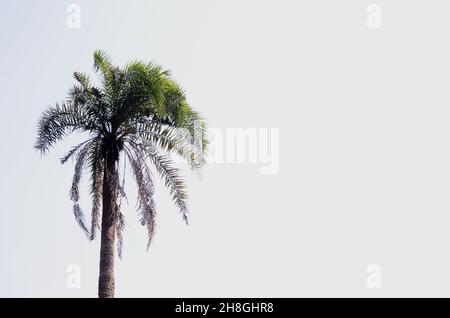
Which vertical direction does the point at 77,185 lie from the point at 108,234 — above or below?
above

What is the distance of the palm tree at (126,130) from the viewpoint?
21.2 meters

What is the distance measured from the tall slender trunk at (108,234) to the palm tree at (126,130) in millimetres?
34

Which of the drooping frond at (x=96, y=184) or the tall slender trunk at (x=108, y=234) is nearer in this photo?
the tall slender trunk at (x=108, y=234)

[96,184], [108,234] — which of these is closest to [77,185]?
[96,184]

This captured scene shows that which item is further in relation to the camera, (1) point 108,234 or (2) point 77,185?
(2) point 77,185

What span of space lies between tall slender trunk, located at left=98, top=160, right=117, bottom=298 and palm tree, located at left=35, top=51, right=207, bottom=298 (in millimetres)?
34

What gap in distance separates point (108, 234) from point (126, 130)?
3.54 meters

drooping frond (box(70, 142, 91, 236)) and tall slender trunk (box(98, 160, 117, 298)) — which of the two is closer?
tall slender trunk (box(98, 160, 117, 298))

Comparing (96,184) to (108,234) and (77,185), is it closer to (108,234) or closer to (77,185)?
(77,185)

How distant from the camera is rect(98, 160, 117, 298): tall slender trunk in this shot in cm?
1988

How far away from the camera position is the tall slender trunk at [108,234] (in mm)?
19875

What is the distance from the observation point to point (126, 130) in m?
21.5

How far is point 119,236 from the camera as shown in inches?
890

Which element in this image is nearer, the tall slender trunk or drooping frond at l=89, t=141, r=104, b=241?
the tall slender trunk
